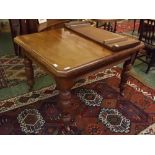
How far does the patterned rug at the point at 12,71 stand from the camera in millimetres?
2617

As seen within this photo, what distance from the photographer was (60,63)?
4.90 feet

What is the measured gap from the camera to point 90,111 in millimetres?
2150

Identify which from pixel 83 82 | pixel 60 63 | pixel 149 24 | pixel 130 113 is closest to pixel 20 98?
pixel 83 82

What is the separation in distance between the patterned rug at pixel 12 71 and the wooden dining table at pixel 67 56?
33.8 inches

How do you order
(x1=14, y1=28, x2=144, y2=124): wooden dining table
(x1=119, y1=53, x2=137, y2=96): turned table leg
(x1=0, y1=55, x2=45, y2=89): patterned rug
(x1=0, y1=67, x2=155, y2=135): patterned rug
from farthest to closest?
(x1=0, y1=55, x2=45, y2=89): patterned rug, (x1=119, y1=53, x2=137, y2=96): turned table leg, (x1=0, y1=67, x2=155, y2=135): patterned rug, (x1=14, y1=28, x2=144, y2=124): wooden dining table

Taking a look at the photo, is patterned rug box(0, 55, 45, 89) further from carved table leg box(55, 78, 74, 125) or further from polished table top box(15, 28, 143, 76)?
carved table leg box(55, 78, 74, 125)

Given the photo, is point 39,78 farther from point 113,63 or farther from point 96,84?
point 113,63

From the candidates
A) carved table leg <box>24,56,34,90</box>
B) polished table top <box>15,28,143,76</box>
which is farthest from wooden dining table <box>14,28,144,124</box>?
carved table leg <box>24,56,34,90</box>

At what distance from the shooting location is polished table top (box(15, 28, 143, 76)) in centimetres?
148

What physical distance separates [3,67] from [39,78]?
64 cm

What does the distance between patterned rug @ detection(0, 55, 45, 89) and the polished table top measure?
2.81 feet

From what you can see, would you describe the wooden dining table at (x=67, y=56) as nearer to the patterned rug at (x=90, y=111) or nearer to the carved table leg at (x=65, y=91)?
the carved table leg at (x=65, y=91)

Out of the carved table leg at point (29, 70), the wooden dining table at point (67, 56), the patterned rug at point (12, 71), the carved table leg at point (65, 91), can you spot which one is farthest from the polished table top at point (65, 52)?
the patterned rug at point (12, 71)

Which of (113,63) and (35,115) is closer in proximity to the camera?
(113,63)
